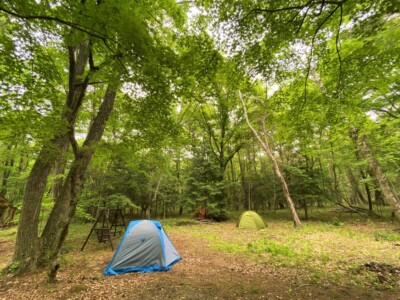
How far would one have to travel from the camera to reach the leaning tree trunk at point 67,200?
4340 mm

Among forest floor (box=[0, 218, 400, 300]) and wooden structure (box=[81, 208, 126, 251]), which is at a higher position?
wooden structure (box=[81, 208, 126, 251])

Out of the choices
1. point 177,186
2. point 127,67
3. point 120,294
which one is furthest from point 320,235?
point 177,186

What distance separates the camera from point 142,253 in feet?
17.6

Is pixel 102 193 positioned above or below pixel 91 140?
below

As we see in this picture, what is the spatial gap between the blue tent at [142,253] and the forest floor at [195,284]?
0.25m

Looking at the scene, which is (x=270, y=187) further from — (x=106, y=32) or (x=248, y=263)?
(x=106, y=32)

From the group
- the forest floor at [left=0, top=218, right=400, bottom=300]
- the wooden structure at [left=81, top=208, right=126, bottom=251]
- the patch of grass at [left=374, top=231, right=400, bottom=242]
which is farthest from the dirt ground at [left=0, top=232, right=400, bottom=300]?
the patch of grass at [left=374, top=231, right=400, bottom=242]

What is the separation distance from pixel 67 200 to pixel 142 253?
2904mm

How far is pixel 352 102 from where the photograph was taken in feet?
15.4

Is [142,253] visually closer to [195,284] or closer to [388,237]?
[195,284]

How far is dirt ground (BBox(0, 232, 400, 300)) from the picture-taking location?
12.2ft

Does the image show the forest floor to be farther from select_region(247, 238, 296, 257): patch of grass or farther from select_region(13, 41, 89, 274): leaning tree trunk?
select_region(247, 238, 296, 257): patch of grass

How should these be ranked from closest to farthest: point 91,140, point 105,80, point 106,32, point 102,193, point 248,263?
point 106,32
point 105,80
point 248,263
point 91,140
point 102,193

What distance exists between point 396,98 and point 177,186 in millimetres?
16211
